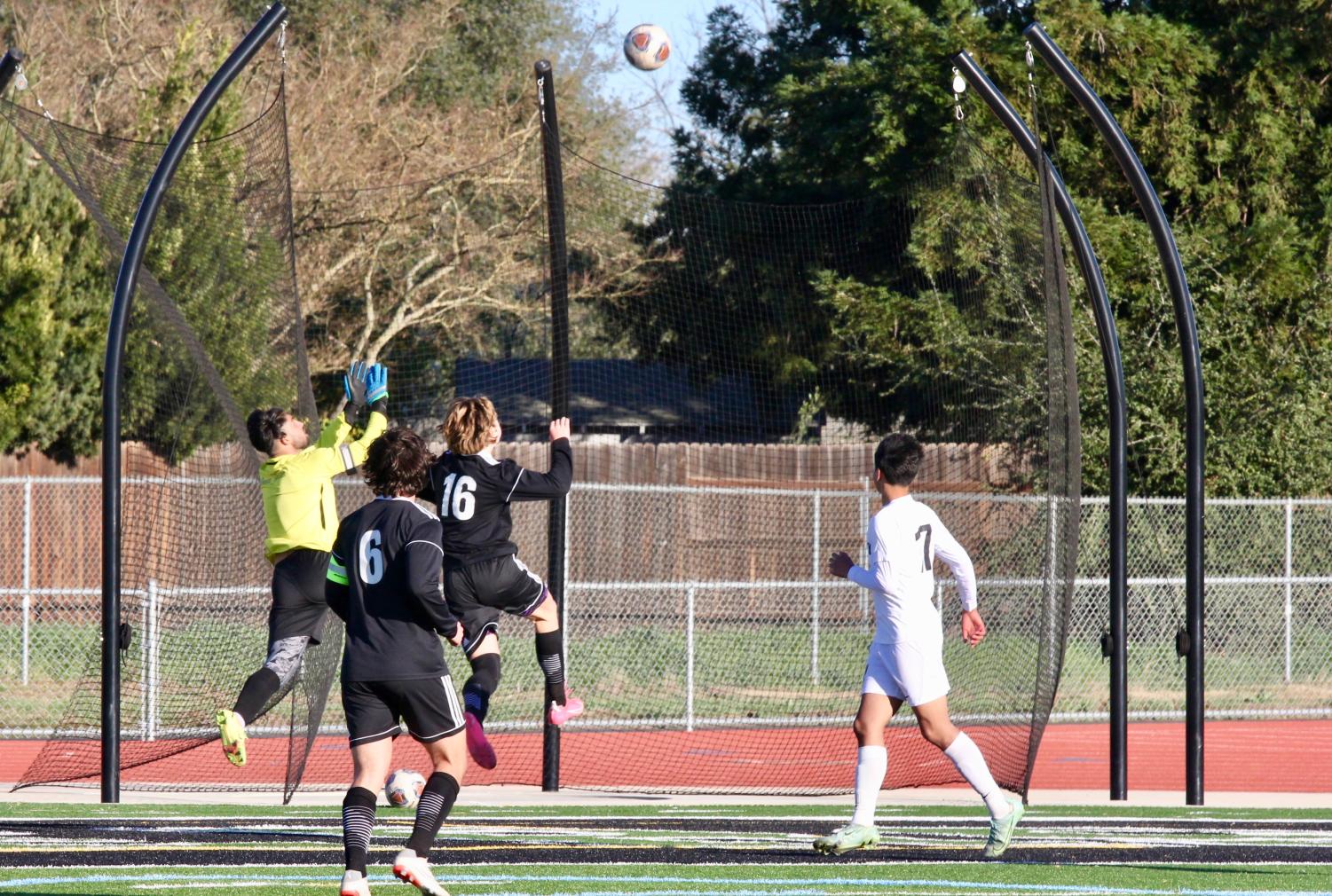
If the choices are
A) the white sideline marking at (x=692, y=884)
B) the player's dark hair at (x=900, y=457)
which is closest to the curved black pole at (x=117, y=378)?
the white sideline marking at (x=692, y=884)

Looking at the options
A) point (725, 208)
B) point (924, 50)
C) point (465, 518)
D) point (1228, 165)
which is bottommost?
point (465, 518)

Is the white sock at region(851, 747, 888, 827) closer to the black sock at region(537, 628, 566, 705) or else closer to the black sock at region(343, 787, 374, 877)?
the black sock at region(537, 628, 566, 705)

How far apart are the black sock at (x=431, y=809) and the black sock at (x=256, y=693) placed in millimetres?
2234

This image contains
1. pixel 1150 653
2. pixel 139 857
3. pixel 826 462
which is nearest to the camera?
pixel 139 857

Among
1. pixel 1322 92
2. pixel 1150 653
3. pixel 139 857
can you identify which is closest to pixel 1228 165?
pixel 1322 92

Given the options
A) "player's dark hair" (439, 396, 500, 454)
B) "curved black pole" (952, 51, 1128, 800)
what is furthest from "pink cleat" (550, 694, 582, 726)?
"curved black pole" (952, 51, 1128, 800)

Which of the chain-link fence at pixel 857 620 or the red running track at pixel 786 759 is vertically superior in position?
the chain-link fence at pixel 857 620

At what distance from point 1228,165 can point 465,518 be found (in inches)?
642

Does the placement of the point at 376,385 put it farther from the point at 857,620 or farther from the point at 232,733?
the point at 857,620

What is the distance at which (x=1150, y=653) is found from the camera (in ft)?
52.9

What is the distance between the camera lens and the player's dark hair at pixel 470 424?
6.84m

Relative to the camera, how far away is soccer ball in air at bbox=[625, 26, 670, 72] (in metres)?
9.16

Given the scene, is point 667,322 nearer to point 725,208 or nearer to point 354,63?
point 725,208

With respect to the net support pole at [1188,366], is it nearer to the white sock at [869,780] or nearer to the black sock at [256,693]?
the white sock at [869,780]
